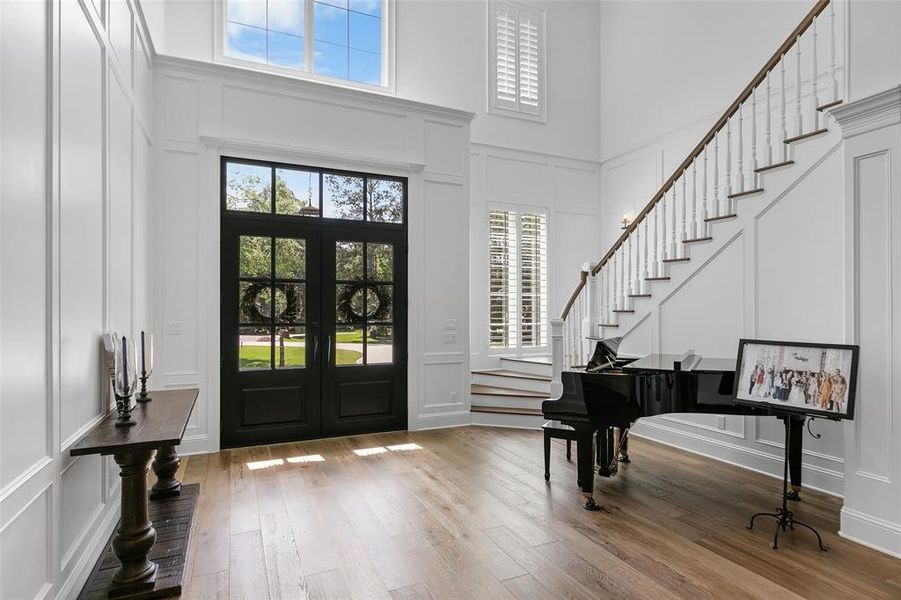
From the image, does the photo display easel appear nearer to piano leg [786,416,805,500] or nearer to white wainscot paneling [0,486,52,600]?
piano leg [786,416,805,500]

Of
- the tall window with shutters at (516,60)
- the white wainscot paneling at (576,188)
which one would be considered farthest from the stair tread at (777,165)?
the tall window with shutters at (516,60)

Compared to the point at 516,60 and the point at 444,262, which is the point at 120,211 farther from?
the point at 516,60

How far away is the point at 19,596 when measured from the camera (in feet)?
6.12

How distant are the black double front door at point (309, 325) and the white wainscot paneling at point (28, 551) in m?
2.96

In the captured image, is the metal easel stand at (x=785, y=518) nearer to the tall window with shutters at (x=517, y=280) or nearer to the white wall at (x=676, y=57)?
the white wall at (x=676, y=57)

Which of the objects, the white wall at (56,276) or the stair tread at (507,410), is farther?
the stair tread at (507,410)

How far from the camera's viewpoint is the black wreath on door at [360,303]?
5520 mm

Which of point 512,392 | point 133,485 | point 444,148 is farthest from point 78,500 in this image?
point 444,148

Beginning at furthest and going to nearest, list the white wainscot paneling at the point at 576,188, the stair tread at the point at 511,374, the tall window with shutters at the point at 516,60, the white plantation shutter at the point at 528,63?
the white wainscot paneling at the point at 576,188 < the white plantation shutter at the point at 528,63 < the tall window with shutters at the point at 516,60 < the stair tread at the point at 511,374

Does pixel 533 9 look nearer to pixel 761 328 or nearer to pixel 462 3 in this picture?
pixel 462 3

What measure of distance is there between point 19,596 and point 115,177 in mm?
2424

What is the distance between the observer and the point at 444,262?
236 inches

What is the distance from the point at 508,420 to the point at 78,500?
14.2 ft

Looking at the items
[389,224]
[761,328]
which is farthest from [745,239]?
[389,224]
